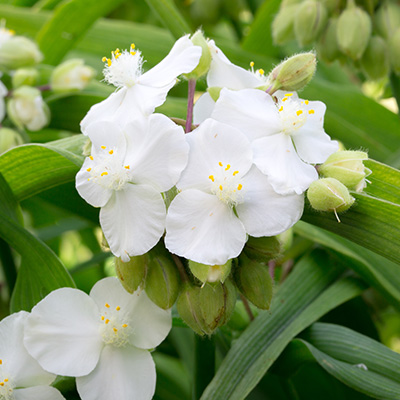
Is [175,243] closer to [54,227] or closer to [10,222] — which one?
[10,222]

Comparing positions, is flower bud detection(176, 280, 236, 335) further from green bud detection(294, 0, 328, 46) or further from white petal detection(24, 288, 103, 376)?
green bud detection(294, 0, 328, 46)

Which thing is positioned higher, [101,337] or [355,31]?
[355,31]

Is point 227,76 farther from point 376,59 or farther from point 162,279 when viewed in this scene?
point 376,59

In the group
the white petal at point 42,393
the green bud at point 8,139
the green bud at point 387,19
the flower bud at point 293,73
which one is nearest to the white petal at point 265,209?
the flower bud at point 293,73

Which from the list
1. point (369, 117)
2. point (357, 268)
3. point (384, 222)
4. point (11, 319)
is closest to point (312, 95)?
point (369, 117)

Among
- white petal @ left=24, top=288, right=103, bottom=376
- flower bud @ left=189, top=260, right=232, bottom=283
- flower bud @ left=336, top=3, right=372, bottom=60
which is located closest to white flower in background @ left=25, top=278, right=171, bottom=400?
white petal @ left=24, top=288, right=103, bottom=376

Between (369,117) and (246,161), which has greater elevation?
(246,161)

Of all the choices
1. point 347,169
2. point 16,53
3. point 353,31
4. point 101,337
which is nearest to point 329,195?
point 347,169
